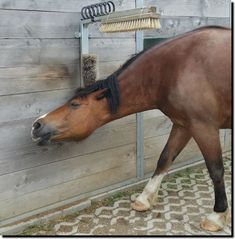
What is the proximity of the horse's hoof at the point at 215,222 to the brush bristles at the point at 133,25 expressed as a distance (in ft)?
4.33

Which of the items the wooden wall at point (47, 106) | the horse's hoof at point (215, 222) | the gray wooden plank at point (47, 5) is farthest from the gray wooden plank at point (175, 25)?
the horse's hoof at point (215, 222)

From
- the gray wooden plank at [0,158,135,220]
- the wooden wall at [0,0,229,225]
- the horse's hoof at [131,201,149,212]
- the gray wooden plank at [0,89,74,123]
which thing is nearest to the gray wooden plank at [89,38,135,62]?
the wooden wall at [0,0,229,225]

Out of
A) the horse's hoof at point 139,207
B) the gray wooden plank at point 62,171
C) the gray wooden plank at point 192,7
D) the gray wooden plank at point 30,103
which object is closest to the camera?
the gray wooden plank at point 30,103

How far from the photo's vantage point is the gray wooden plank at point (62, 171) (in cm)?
275

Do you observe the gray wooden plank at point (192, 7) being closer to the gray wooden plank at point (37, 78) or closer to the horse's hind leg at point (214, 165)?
the gray wooden plank at point (37, 78)

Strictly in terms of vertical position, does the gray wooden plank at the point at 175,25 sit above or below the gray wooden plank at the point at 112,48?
above

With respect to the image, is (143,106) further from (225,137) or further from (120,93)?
(225,137)

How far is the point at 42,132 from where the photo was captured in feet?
8.46

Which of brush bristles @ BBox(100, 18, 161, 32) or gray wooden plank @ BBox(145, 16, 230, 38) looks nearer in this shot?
brush bristles @ BBox(100, 18, 161, 32)

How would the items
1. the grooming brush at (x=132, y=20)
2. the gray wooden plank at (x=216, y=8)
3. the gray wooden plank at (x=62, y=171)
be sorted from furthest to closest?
the gray wooden plank at (x=216, y=8) < the gray wooden plank at (x=62, y=171) < the grooming brush at (x=132, y=20)

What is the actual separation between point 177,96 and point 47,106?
947mm

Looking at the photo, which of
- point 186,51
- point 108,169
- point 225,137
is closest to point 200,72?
point 186,51

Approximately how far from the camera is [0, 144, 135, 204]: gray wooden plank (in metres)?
2.75

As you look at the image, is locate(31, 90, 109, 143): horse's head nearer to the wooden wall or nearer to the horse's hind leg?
the wooden wall
